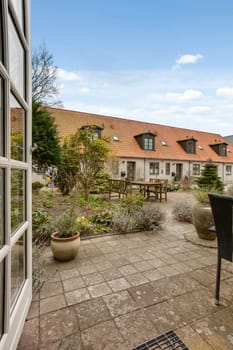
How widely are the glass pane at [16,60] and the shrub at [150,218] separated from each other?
3276 millimetres

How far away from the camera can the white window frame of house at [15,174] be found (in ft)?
3.33

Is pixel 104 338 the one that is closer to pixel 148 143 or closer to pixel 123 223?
pixel 123 223

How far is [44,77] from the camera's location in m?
10.2

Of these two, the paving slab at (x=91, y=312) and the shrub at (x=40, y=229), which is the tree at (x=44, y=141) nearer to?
the shrub at (x=40, y=229)

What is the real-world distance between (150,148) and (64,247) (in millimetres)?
13141

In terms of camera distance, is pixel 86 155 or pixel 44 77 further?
pixel 44 77

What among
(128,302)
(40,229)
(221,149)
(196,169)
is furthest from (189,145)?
(128,302)

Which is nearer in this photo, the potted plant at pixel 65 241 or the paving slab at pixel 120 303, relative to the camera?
the paving slab at pixel 120 303

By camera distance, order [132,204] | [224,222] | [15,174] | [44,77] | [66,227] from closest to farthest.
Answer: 1. [15,174]
2. [224,222]
3. [66,227]
4. [132,204]
5. [44,77]

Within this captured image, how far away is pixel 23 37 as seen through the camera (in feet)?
4.65

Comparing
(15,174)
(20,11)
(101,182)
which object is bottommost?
(101,182)

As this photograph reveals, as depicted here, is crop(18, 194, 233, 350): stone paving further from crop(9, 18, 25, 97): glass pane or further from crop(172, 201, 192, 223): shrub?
crop(9, 18, 25, 97): glass pane

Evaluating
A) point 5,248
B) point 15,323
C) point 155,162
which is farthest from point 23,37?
point 155,162

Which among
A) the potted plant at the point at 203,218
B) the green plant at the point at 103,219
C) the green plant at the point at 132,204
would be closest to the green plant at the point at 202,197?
the potted plant at the point at 203,218
